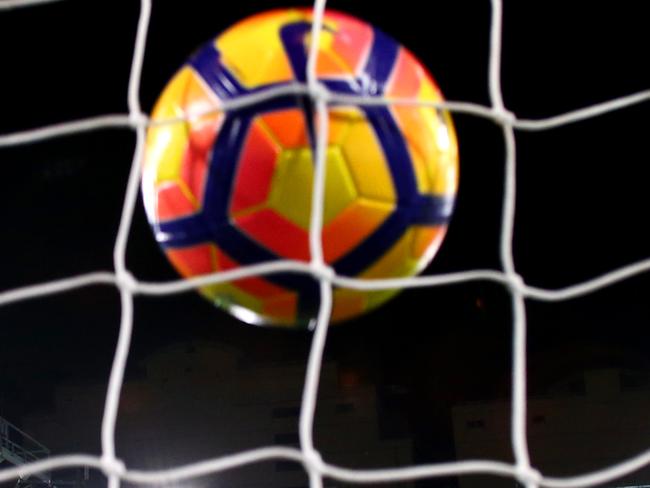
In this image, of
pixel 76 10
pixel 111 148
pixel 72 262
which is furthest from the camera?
pixel 72 262

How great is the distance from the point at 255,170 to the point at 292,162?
3cm

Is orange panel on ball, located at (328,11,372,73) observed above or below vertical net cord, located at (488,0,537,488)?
above

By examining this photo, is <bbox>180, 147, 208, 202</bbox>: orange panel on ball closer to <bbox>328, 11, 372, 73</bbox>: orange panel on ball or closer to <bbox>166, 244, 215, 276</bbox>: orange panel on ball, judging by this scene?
<bbox>166, 244, 215, 276</bbox>: orange panel on ball

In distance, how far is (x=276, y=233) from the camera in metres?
0.77

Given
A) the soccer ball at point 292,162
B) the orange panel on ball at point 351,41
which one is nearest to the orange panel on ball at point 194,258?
the soccer ball at point 292,162

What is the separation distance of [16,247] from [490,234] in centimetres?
177

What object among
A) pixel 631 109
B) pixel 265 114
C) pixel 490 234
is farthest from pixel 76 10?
pixel 265 114

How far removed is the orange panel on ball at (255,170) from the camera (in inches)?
29.4

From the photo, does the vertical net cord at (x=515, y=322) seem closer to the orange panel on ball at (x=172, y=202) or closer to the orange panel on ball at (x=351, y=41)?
the orange panel on ball at (x=351, y=41)

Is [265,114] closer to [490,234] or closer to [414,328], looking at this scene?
[490,234]

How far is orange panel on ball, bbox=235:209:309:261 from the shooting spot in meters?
0.77

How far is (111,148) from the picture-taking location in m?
3.03

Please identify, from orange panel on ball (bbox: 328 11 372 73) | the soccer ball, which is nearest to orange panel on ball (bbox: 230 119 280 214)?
the soccer ball

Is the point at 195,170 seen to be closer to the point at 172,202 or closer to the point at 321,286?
the point at 172,202
